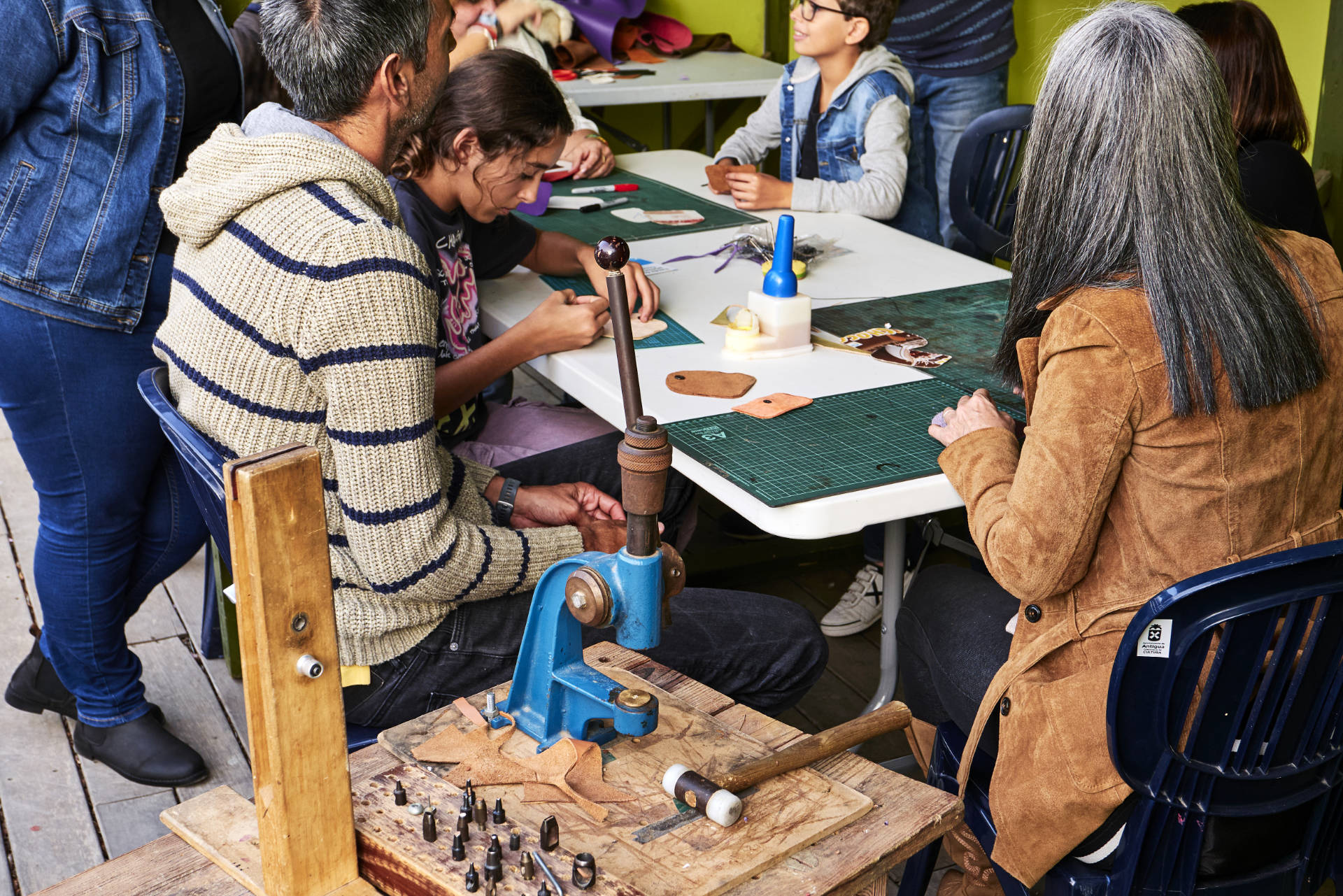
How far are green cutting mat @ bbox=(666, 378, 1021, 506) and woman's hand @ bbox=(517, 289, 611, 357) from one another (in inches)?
14.9

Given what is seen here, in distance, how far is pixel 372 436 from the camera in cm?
149

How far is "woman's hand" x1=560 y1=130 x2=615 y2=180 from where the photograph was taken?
3.41 metres

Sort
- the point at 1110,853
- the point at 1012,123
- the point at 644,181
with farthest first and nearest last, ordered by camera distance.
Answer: the point at 644,181, the point at 1012,123, the point at 1110,853

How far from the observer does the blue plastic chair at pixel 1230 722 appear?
125 centimetres

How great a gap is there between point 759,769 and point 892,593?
1.01 metres

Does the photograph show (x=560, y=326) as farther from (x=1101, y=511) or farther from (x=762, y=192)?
(x=762, y=192)

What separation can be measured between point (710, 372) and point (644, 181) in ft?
5.13

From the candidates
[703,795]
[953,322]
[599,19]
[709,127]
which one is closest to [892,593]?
[953,322]

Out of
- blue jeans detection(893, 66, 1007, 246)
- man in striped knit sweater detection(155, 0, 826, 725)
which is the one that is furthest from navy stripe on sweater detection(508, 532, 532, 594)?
blue jeans detection(893, 66, 1007, 246)

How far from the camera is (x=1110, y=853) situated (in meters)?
1.44

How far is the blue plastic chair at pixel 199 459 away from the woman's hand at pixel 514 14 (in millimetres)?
3296

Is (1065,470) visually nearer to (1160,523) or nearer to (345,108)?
(1160,523)

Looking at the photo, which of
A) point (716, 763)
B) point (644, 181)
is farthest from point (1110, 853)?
point (644, 181)

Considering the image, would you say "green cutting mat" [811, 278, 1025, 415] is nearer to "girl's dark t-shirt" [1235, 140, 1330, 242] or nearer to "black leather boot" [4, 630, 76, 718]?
"girl's dark t-shirt" [1235, 140, 1330, 242]
